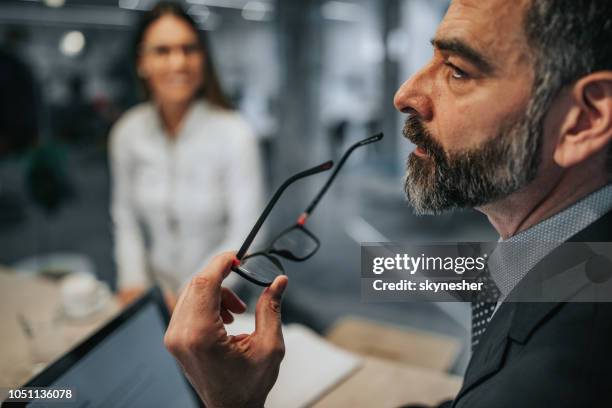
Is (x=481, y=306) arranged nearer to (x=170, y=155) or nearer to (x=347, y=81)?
(x=170, y=155)

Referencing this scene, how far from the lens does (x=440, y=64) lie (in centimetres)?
66

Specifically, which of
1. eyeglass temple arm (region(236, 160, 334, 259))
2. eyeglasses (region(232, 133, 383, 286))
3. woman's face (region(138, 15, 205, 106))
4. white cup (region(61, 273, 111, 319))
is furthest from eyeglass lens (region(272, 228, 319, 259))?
woman's face (region(138, 15, 205, 106))

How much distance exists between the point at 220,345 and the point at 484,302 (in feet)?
1.30

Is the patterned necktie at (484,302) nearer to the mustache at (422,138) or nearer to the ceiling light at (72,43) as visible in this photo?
the mustache at (422,138)

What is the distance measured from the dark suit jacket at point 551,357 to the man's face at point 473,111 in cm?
12

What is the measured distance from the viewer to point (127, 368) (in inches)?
29.1

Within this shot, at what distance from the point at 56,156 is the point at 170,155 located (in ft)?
6.86

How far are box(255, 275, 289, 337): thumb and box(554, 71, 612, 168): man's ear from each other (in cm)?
39

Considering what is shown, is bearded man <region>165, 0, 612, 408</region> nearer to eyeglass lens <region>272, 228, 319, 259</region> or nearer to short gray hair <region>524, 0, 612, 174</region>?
short gray hair <region>524, 0, 612, 174</region>

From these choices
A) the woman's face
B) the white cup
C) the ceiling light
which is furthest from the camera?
the ceiling light

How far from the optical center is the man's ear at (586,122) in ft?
1.85

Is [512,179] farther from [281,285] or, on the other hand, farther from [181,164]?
[181,164]

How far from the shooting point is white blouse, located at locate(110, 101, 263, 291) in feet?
5.16

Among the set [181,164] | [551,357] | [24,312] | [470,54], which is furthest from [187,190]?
[551,357]
